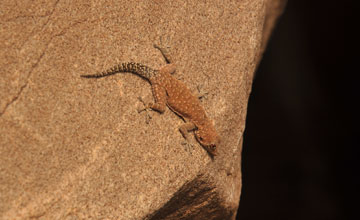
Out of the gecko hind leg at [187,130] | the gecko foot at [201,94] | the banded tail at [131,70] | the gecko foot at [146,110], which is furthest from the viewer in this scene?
the gecko foot at [201,94]

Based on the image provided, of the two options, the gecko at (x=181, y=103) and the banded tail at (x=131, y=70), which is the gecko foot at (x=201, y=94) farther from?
the banded tail at (x=131, y=70)

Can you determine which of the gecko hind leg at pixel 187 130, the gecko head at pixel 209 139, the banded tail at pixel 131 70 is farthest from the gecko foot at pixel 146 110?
the gecko head at pixel 209 139

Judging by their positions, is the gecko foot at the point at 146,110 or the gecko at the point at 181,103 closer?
the gecko foot at the point at 146,110

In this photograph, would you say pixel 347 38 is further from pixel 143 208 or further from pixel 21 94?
pixel 21 94

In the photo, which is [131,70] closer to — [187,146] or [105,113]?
[105,113]

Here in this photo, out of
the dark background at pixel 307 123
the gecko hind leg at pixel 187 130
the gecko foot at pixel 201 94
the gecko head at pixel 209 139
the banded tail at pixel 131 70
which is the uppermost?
the banded tail at pixel 131 70

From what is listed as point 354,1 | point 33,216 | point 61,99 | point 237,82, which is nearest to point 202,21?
point 237,82
